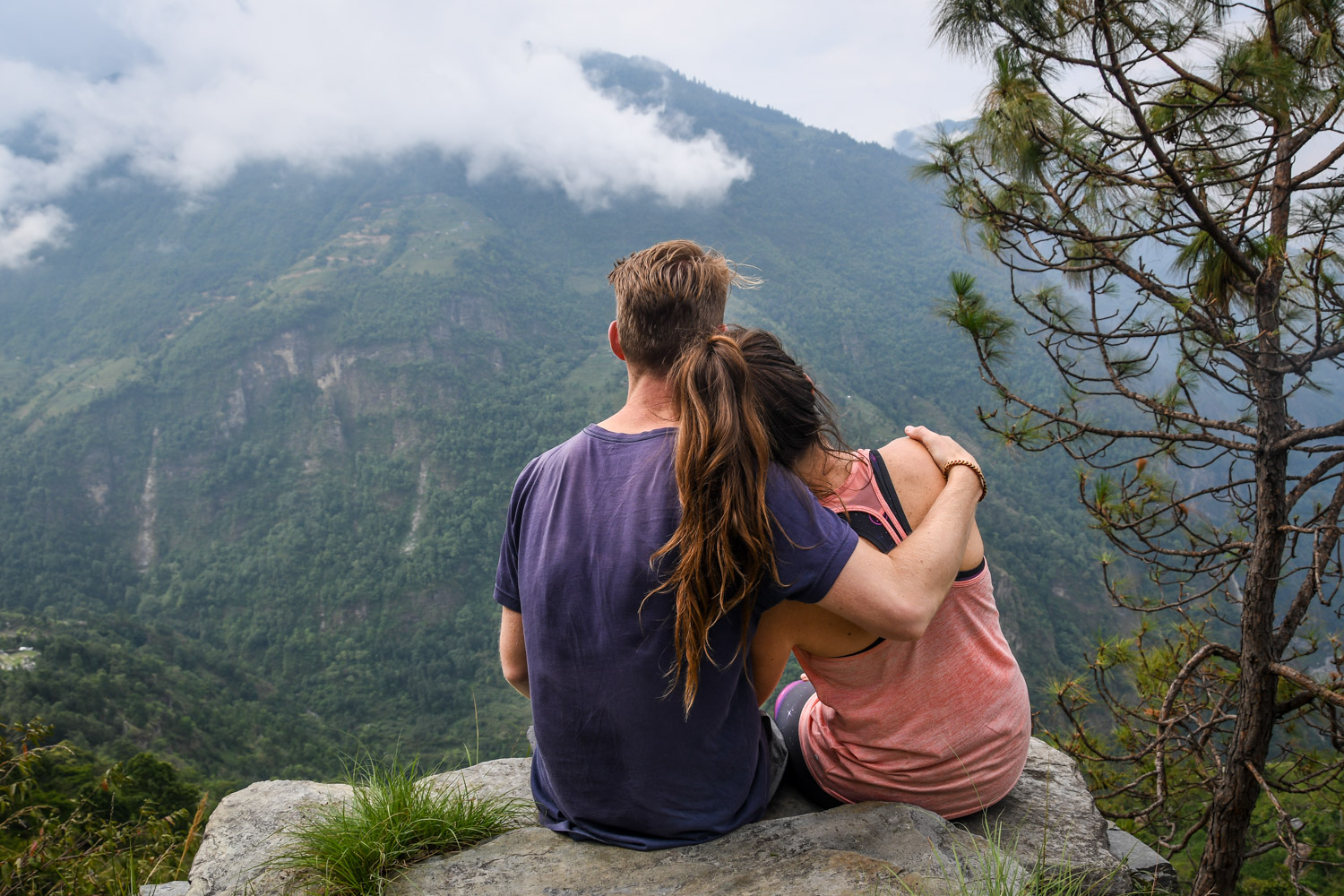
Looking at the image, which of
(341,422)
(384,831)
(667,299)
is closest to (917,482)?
(667,299)

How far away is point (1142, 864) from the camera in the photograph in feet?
6.81

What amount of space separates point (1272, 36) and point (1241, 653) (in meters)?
2.59

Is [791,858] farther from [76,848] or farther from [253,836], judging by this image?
[76,848]

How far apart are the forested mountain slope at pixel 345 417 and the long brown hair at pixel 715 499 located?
633 inches

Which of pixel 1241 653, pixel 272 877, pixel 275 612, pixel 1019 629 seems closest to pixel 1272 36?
pixel 1241 653

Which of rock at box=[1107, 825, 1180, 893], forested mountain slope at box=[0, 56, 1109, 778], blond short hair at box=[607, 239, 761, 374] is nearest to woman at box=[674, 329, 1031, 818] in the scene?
blond short hair at box=[607, 239, 761, 374]

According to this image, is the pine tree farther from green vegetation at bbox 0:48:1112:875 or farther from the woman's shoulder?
green vegetation at bbox 0:48:1112:875

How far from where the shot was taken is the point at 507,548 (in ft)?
5.44

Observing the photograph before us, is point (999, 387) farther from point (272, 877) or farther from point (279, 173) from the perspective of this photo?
point (279, 173)

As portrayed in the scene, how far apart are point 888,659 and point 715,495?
60 centimetres

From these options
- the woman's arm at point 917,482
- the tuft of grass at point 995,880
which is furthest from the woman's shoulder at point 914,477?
the tuft of grass at point 995,880

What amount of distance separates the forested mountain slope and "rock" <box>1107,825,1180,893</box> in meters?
15.5

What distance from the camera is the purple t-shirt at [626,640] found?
1328 millimetres

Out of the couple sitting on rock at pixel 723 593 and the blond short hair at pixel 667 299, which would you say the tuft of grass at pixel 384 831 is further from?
the blond short hair at pixel 667 299
